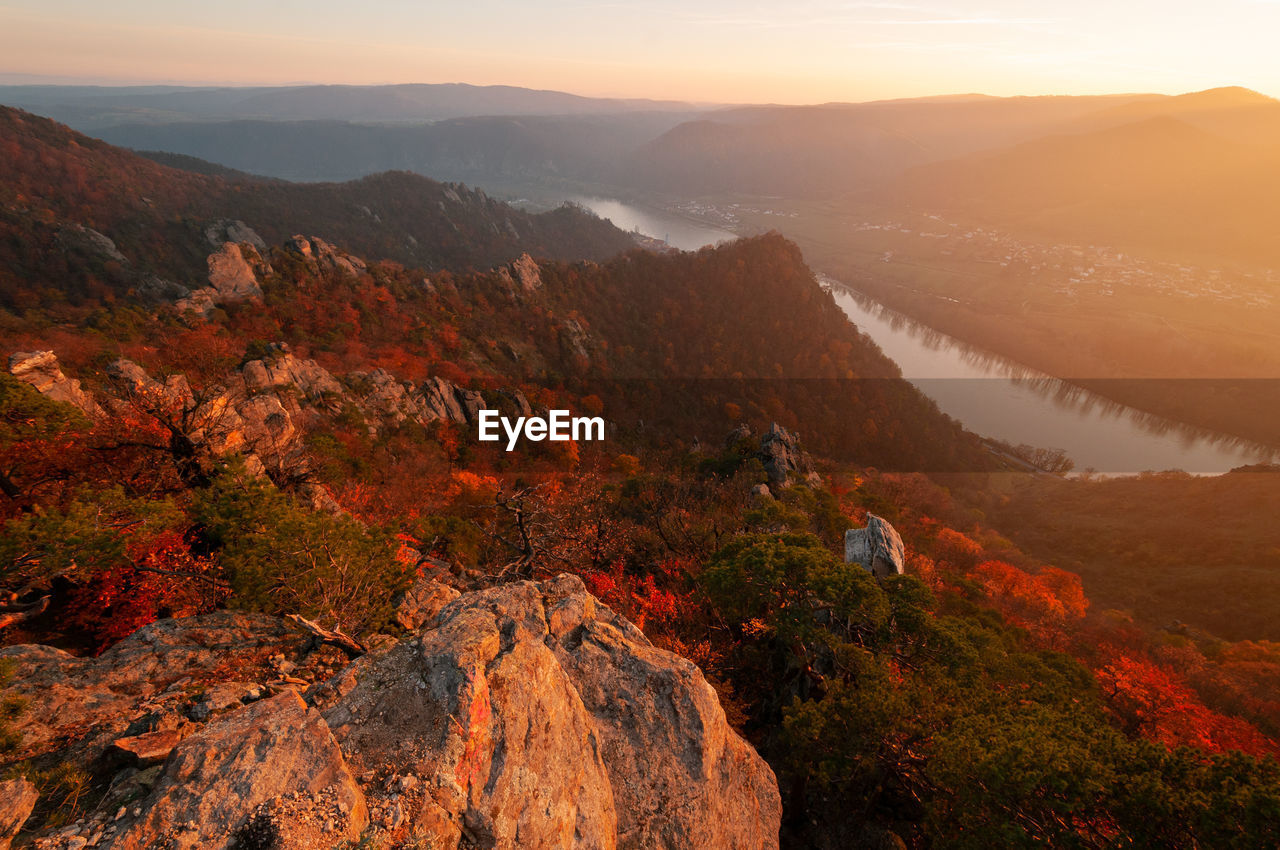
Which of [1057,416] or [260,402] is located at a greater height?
[260,402]

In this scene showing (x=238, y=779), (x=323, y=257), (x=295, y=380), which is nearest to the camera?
(x=238, y=779)

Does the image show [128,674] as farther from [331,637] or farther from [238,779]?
[238,779]

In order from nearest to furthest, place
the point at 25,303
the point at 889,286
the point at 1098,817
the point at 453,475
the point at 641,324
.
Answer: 1. the point at 1098,817
2. the point at 453,475
3. the point at 25,303
4. the point at 641,324
5. the point at 889,286

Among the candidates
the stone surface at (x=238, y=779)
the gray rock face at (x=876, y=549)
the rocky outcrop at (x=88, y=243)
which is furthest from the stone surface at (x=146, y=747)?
the rocky outcrop at (x=88, y=243)

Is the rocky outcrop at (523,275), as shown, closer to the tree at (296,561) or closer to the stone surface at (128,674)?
the tree at (296,561)

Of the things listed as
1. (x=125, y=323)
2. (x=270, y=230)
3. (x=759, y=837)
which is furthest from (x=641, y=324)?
(x=270, y=230)

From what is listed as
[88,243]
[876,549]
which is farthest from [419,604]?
[88,243]

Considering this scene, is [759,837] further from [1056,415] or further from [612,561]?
[1056,415]
